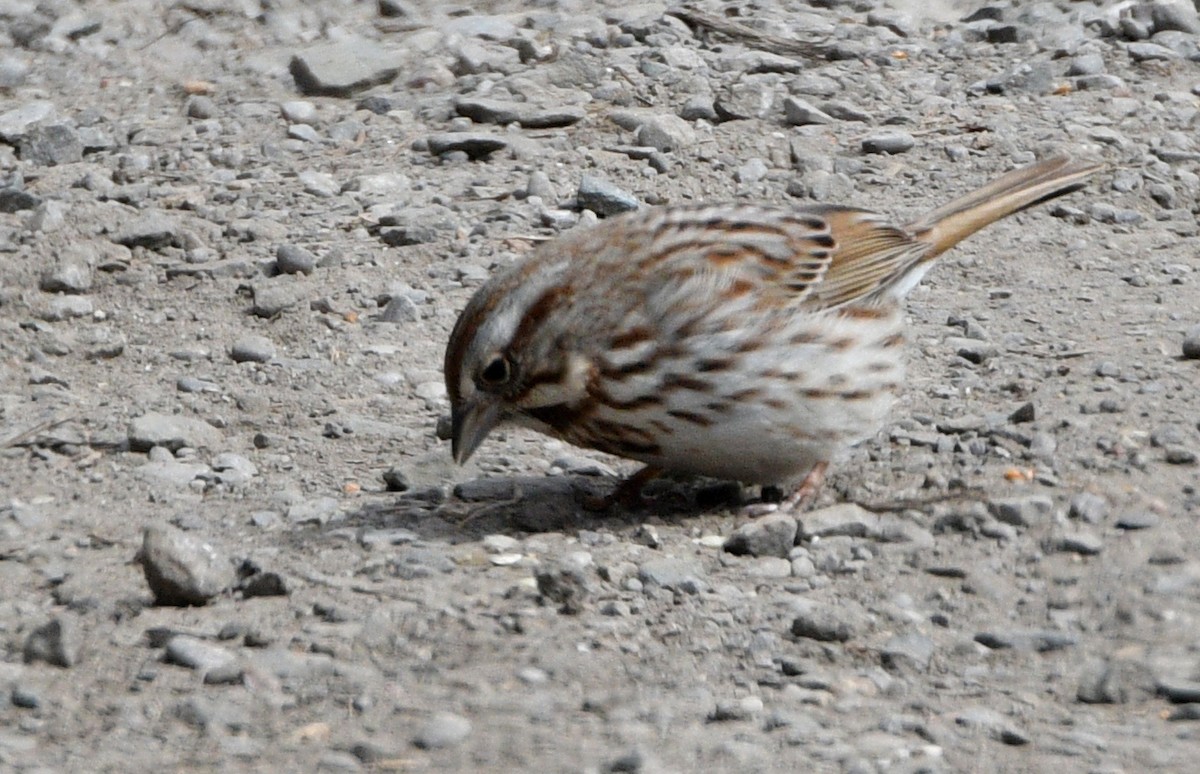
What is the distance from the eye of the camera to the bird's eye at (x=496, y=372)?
558 centimetres

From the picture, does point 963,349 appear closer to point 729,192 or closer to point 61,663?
point 729,192

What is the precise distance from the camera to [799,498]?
5.97 meters

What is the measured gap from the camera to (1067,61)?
1015 centimetres

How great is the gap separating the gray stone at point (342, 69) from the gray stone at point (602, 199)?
1.80 m

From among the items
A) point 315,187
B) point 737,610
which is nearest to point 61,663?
point 737,610

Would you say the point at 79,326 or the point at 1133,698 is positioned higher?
the point at 1133,698

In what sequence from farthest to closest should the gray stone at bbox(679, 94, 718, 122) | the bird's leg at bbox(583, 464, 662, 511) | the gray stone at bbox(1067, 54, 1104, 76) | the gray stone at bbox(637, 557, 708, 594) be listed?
1. the gray stone at bbox(1067, 54, 1104, 76)
2. the gray stone at bbox(679, 94, 718, 122)
3. the bird's leg at bbox(583, 464, 662, 511)
4. the gray stone at bbox(637, 557, 708, 594)

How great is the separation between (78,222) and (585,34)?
3094 millimetres

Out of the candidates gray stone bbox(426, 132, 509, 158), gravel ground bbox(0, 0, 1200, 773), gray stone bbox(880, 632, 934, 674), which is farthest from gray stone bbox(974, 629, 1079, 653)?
gray stone bbox(426, 132, 509, 158)

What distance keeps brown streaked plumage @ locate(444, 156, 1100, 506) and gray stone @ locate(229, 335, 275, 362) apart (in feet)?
5.49

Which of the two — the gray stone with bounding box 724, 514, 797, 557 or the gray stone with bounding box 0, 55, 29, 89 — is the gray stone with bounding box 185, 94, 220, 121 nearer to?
the gray stone with bounding box 0, 55, 29, 89

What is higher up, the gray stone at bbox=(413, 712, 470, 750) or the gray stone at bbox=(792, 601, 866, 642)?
the gray stone at bbox=(413, 712, 470, 750)

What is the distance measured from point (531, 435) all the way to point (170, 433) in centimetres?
124

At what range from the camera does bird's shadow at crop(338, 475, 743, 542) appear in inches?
230
